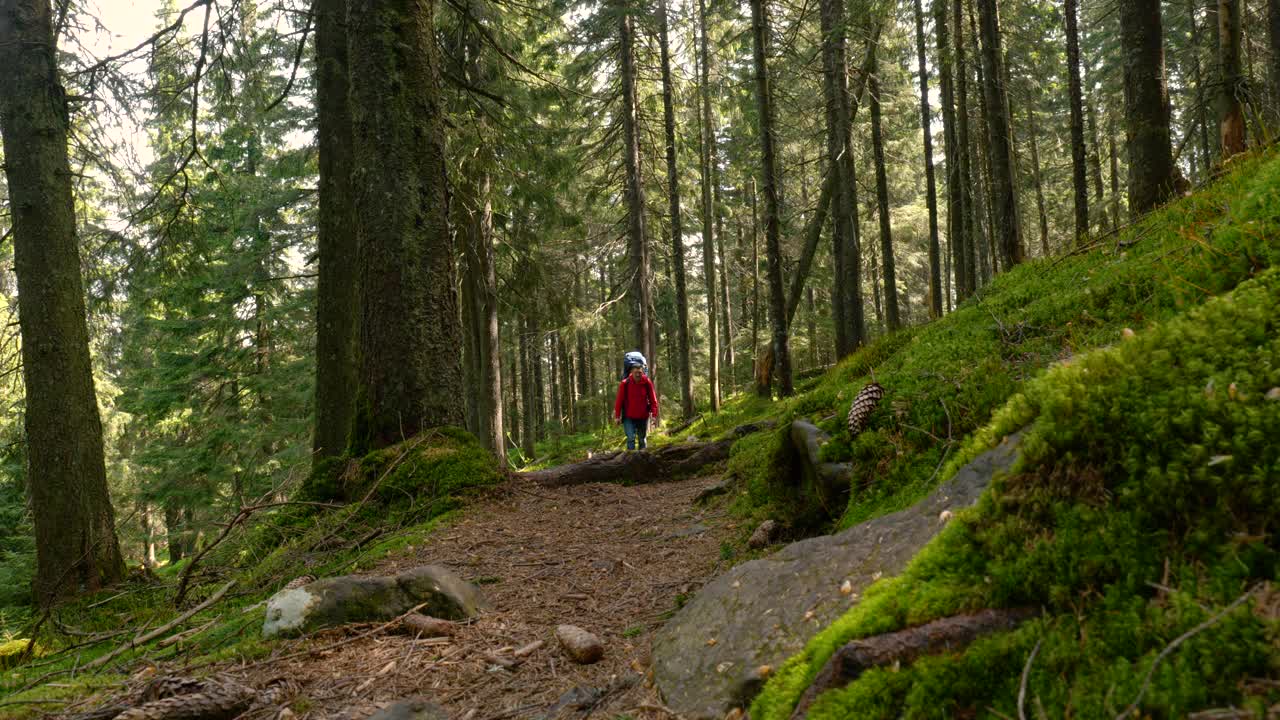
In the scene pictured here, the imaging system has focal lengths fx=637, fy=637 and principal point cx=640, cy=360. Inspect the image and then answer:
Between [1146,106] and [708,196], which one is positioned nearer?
[1146,106]

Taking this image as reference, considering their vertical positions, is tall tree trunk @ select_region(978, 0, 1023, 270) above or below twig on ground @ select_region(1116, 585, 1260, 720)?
above

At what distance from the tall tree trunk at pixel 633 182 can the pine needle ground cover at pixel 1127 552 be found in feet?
50.9

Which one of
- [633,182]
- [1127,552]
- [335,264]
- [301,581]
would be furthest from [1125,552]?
[633,182]

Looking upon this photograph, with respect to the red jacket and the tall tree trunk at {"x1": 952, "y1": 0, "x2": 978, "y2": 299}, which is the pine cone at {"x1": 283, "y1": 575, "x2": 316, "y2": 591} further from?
the tall tree trunk at {"x1": 952, "y1": 0, "x2": 978, "y2": 299}

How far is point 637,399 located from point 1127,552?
399 inches

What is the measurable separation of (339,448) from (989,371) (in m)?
7.77

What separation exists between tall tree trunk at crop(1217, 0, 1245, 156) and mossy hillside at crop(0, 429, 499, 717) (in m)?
8.54

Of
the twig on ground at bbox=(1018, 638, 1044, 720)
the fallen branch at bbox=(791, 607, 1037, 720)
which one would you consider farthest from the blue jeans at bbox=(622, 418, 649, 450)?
the twig on ground at bbox=(1018, 638, 1044, 720)

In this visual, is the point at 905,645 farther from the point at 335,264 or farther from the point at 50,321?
the point at 50,321

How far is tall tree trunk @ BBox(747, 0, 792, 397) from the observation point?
1299 centimetres

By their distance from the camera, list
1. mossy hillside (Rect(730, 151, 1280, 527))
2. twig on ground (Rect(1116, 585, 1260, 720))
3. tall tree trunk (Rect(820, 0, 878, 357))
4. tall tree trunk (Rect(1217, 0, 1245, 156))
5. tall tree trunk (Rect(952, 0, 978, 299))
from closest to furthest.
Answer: twig on ground (Rect(1116, 585, 1260, 720))
mossy hillside (Rect(730, 151, 1280, 527))
tall tree trunk (Rect(1217, 0, 1245, 156))
tall tree trunk (Rect(820, 0, 878, 357))
tall tree trunk (Rect(952, 0, 978, 299))

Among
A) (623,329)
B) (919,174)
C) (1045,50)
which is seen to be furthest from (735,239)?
(1045,50)

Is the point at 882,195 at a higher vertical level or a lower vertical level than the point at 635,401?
higher

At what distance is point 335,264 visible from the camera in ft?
28.6
